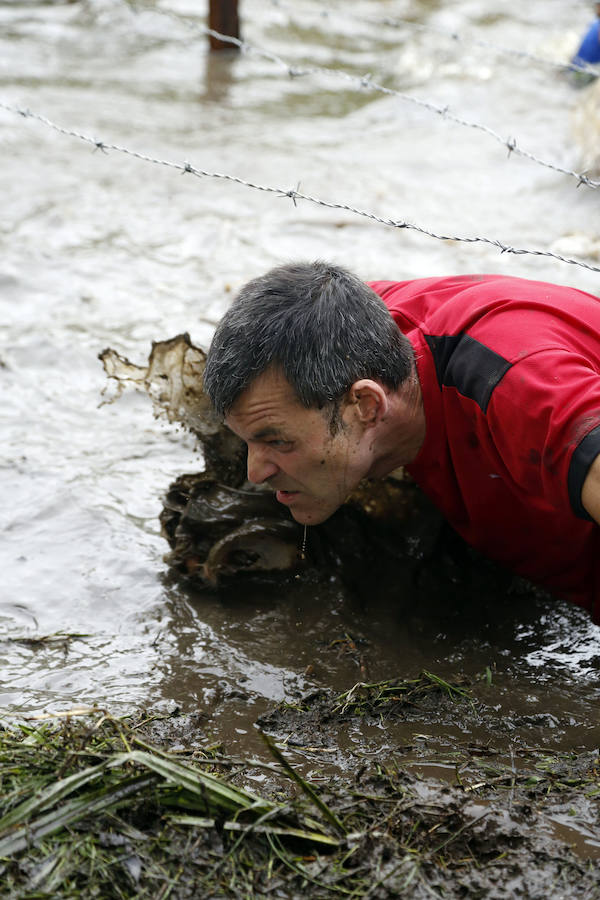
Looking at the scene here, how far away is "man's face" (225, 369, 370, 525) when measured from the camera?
2.57m

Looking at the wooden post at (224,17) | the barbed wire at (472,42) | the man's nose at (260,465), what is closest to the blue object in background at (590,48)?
the barbed wire at (472,42)

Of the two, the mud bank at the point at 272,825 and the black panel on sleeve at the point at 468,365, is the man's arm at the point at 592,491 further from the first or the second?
the mud bank at the point at 272,825

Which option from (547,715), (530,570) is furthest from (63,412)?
(547,715)

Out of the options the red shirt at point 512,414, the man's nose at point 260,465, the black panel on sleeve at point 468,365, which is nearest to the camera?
the red shirt at point 512,414

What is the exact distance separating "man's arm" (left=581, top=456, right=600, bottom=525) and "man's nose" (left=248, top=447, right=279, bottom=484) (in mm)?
873

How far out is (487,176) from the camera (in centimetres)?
733

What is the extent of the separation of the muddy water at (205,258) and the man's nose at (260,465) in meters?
0.62

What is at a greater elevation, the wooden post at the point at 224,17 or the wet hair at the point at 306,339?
the wooden post at the point at 224,17

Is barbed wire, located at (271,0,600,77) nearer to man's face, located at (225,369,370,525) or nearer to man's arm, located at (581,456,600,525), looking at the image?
man's face, located at (225,369,370,525)

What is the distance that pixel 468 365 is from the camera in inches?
99.0

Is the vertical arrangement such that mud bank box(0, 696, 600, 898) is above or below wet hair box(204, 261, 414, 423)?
below

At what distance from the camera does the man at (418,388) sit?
232 centimetres

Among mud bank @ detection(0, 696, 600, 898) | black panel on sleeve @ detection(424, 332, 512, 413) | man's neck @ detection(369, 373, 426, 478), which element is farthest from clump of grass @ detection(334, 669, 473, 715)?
black panel on sleeve @ detection(424, 332, 512, 413)

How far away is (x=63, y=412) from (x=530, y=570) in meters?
2.16
